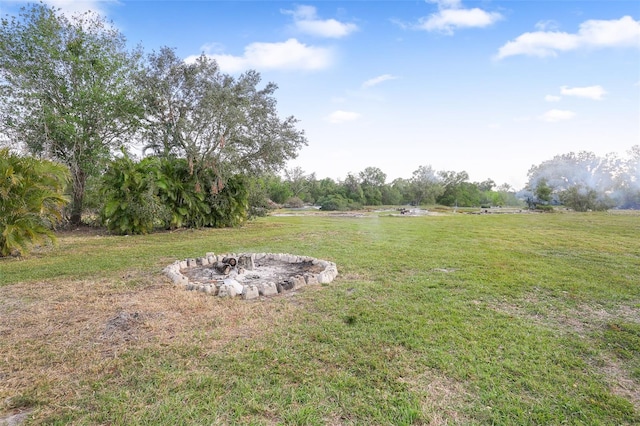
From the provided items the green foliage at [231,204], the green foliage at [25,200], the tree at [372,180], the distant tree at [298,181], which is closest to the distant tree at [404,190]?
the tree at [372,180]

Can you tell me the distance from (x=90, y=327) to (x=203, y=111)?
8116 millimetres

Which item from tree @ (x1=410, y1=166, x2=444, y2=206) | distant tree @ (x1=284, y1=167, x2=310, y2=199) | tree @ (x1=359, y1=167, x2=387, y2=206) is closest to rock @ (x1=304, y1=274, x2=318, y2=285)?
distant tree @ (x1=284, y1=167, x2=310, y2=199)

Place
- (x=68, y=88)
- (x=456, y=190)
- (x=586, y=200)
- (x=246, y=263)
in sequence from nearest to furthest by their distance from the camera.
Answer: (x=246, y=263)
(x=68, y=88)
(x=586, y=200)
(x=456, y=190)

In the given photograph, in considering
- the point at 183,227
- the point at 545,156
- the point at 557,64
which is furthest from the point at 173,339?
the point at 545,156

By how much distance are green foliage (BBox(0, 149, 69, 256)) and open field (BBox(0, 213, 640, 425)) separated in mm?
1389

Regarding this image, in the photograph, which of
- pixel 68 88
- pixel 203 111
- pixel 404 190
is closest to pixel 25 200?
pixel 203 111

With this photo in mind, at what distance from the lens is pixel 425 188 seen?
133 feet

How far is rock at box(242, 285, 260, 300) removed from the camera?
338cm

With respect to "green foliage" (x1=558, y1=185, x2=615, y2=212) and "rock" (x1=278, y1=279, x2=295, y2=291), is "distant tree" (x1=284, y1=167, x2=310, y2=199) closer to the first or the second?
"green foliage" (x1=558, y1=185, x2=615, y2=212)

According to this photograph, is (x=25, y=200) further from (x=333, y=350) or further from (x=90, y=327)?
(x=333, y=350)

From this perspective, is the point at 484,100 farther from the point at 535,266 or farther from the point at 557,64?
the point at 535,266

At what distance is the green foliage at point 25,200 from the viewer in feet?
16.9

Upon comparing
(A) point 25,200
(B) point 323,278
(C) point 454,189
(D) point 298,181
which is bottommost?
(B) point 323,278

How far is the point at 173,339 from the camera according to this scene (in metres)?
2.39
